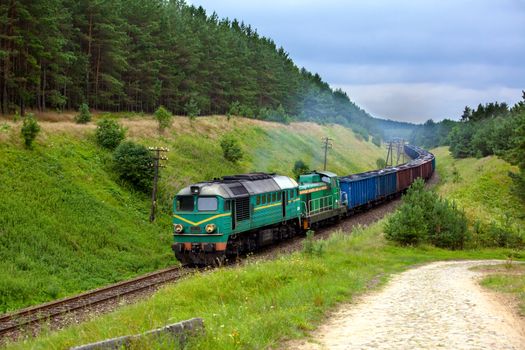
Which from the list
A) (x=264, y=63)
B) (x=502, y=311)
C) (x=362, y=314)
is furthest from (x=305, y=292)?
(x=264, y=63)

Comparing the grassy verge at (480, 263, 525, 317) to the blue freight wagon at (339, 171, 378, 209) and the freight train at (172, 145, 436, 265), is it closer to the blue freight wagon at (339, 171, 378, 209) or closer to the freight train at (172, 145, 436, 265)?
the freight train at (172, 145, 436, 265)

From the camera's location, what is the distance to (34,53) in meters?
44.8

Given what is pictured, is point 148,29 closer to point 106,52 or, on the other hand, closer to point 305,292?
point 106,52

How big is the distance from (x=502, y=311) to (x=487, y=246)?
20.2 m

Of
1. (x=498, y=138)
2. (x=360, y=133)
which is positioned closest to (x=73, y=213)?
(x=498, y=138)

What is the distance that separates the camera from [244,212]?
1074 inches

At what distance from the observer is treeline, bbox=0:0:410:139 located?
143ft

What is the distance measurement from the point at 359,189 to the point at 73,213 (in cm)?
2489

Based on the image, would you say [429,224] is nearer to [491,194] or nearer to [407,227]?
[407,227]

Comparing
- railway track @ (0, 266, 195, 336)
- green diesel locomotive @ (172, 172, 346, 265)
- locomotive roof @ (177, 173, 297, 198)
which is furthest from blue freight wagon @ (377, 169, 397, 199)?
railway track @ (0, 266, 195, 336)

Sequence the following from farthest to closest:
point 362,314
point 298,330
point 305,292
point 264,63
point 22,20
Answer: point 264,63 → point 22,20 → point 305,292 → point 362,314 → point 298,330

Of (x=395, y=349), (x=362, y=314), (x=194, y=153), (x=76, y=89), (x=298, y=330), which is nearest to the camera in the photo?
(x=395, y=349)

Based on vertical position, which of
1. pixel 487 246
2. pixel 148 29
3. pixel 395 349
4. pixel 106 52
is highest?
pixel 148 29

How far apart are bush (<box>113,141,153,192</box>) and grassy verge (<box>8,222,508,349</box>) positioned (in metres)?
18.4
